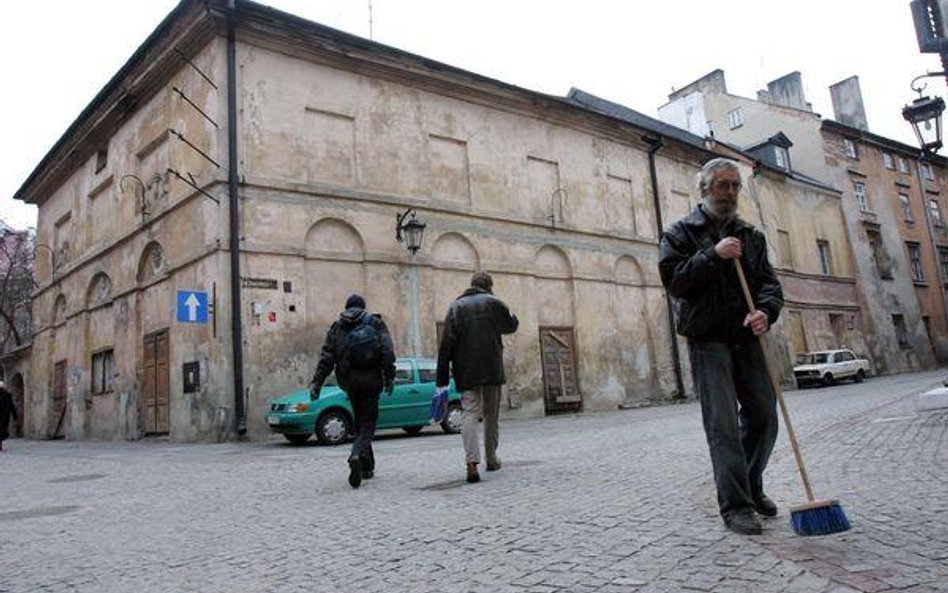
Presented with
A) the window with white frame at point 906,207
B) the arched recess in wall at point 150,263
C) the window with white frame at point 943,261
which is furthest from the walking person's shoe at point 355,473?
the window with white frame at point 943,261

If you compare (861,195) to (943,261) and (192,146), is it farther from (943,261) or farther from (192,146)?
(192,146)

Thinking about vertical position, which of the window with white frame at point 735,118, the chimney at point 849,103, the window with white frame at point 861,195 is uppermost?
the chimney at point 849,103

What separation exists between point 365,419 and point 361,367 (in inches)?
20.1

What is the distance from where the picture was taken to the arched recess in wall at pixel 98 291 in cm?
2058

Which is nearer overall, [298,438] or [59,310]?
[298,438]

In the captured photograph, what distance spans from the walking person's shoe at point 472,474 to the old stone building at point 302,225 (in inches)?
371

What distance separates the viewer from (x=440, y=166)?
62.6ft

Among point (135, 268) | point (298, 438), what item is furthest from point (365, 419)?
point (135, 268)

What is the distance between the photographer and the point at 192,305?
46.4 feet

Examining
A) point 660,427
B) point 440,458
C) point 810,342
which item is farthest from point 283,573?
point 810,342

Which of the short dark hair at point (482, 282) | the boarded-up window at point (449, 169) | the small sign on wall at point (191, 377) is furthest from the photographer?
the boarded-up window at point (449, 169)

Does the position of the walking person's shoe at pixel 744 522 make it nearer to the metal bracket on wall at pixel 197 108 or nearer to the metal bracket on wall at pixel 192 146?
the metal bracket on wall at pixel 192 146

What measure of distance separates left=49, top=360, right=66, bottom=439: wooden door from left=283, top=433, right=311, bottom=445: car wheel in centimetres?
1371

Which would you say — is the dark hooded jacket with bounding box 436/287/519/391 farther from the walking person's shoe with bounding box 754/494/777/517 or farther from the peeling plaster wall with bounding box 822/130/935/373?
the peeling plaster wall with bounding box 822/130/935/373
